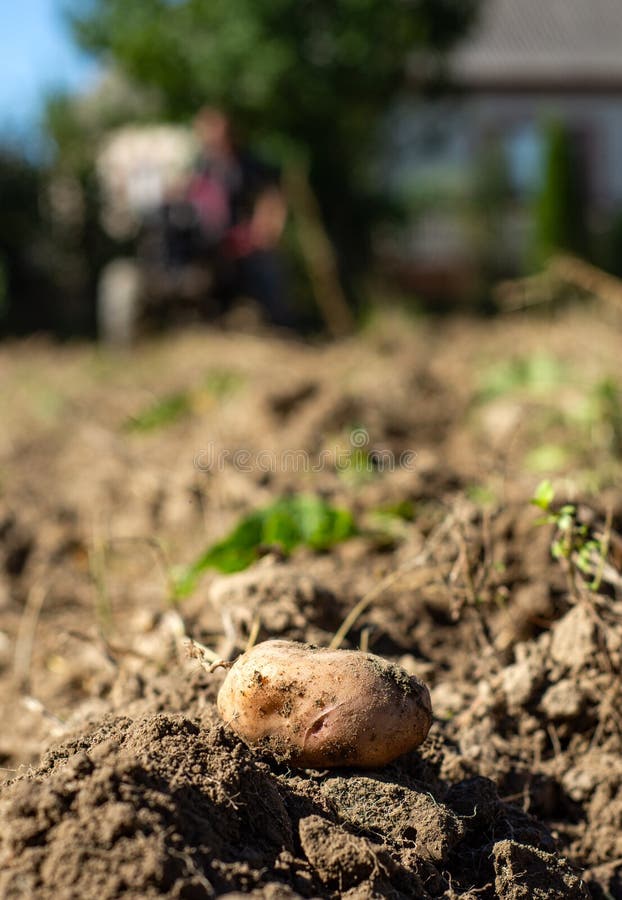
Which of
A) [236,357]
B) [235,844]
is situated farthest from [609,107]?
[235,844]

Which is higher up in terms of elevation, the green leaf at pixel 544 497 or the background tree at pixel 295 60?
the green leaf at pixel 544 497

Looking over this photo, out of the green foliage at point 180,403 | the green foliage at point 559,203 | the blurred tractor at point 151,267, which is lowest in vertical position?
the green foliage at point 559,203

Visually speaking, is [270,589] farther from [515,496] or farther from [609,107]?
[609,107]

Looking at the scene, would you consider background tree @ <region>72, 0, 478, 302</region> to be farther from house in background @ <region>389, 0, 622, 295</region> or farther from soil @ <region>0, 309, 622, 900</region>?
soil @ <region>0, 309, 622, 900</region>

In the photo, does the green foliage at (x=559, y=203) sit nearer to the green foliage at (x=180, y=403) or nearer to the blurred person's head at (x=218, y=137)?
the blurred person's head at (x=218, y=137)

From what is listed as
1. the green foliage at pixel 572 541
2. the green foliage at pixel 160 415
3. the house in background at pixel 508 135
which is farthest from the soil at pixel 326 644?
the house in background at pixel 508 135

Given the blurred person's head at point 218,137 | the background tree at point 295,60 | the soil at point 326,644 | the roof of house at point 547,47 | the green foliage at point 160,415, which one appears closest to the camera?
the soil at point 326,644

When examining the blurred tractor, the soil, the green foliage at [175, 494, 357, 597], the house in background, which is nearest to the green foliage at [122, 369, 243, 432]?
the soil
